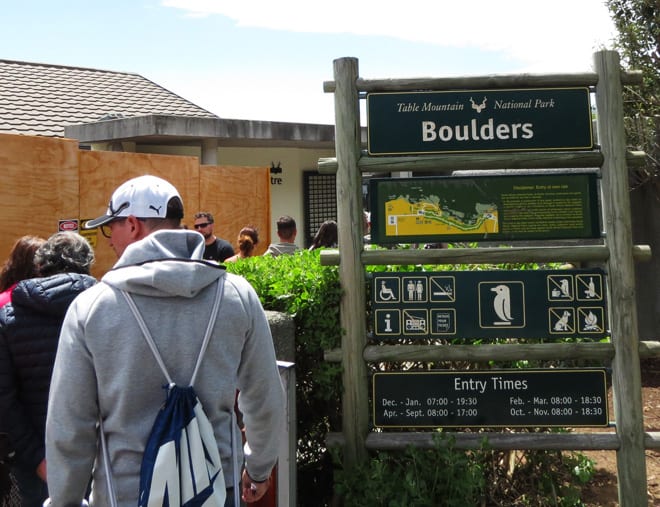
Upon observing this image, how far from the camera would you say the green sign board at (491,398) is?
4301 millimetres

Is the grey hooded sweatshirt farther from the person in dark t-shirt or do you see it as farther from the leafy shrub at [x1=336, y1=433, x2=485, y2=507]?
the person in dark t-shirt

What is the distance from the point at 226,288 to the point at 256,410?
451 millimetres

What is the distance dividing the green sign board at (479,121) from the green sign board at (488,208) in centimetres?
20

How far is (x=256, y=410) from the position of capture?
251 centimetres

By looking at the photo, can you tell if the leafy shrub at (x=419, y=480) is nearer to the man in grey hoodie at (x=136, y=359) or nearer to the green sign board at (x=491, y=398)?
the green sign board at (x=491, y=398)

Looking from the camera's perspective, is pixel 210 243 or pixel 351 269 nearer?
pixel 351 269

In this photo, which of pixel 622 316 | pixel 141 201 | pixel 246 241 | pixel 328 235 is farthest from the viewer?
pixel 246 241

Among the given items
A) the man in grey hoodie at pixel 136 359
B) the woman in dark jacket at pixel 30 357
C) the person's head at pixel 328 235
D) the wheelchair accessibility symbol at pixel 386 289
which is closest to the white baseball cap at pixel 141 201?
the man in grey hoodie at pixel 136 359

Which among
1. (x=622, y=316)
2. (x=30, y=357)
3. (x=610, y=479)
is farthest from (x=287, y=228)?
(x=30, y=357)

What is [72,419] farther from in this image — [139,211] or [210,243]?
[210,243]

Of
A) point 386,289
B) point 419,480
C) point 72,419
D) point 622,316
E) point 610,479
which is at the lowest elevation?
point 610,479

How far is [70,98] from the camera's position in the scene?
15.1 m

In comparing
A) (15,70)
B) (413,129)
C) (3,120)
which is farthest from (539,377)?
(15,70)

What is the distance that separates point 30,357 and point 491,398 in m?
2.57
